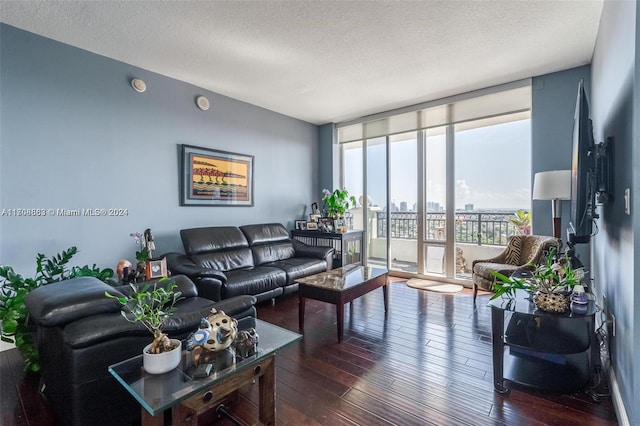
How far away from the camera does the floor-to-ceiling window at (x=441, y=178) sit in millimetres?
4051

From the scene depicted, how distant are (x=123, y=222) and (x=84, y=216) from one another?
0.36 m

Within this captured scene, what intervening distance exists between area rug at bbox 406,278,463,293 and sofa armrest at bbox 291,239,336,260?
4.35 ft

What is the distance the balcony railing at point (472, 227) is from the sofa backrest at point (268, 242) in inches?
82.9

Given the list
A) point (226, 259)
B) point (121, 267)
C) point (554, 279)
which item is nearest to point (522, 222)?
point (554, 279)

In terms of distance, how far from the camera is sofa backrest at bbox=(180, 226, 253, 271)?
3516mm

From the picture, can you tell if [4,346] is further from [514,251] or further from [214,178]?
[514,251]

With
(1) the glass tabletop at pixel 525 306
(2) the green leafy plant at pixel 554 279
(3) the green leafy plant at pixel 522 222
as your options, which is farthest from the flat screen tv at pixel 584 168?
(3) the green leafy plant at pixel 522 222

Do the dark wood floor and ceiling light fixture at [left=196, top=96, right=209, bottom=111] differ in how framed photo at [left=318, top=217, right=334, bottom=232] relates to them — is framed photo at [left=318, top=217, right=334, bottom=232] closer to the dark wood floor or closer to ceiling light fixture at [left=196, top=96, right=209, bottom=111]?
the dark wood floor

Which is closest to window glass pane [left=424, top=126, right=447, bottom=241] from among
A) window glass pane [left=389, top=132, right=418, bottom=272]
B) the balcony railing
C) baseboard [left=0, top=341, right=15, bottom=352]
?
the balcony railing

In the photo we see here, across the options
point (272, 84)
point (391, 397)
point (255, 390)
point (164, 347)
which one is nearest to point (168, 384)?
point (164, 347)

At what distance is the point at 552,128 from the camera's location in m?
3.54

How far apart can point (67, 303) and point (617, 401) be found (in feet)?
10.0

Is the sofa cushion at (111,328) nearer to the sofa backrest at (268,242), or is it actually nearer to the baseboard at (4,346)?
the baseboard at (4,346)

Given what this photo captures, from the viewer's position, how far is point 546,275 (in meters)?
1.95
